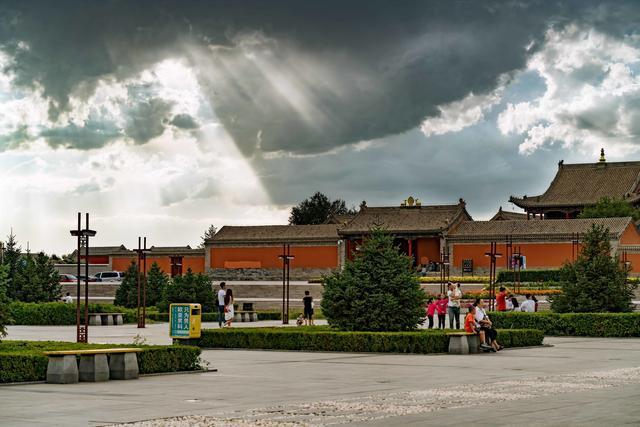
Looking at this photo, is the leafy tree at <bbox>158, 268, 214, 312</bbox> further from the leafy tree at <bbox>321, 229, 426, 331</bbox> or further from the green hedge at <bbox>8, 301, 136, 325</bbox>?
the leafy tree at <bbox>321, 229, 426, 331</bbox>

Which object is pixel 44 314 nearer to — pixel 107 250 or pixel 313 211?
pixel 107 250

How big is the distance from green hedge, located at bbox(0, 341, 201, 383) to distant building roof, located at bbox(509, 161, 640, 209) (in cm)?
5501

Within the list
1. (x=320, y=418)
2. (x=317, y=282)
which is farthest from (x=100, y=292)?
(x=320, y=418)

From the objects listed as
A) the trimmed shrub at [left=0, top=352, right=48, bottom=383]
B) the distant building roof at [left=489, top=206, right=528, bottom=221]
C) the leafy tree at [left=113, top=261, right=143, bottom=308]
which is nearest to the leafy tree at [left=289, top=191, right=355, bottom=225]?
the distant building roof at [left=489, top=206, right=528, bottom=221]

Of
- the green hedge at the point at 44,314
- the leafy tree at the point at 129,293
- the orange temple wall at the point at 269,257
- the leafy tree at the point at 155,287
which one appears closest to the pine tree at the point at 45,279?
the green hedge at the point at 44,314

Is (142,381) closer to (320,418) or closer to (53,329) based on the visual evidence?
(320,418)

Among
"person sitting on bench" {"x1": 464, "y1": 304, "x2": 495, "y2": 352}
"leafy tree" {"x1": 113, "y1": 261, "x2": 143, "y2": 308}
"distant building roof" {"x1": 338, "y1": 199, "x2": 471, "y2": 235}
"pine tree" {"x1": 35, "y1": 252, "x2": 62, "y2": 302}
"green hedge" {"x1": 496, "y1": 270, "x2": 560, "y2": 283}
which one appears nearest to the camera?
"person sitting on bench" {"x1": 464, "y1": 304, "x2": 495, "y2": 352}

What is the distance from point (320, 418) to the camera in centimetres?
1069

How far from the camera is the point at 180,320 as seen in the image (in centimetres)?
2033

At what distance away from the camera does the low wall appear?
205 feet

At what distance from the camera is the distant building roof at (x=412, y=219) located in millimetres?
62062

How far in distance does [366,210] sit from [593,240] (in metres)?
38.2

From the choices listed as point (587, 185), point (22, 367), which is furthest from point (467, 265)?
point (22, 367)

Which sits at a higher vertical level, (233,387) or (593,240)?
(593,240)
